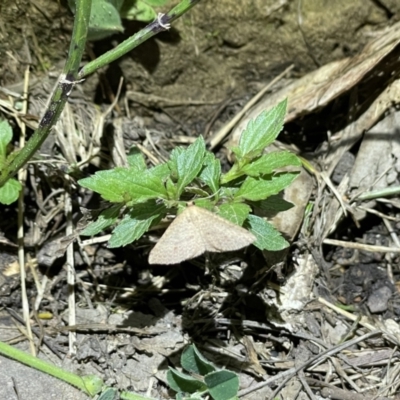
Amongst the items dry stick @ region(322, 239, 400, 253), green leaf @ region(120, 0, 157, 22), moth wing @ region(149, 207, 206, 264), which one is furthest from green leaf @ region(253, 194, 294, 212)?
green leaf @ region(120, 0, 157, 22)

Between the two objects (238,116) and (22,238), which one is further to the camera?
(238,116)

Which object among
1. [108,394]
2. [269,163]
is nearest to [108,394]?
[108,394]

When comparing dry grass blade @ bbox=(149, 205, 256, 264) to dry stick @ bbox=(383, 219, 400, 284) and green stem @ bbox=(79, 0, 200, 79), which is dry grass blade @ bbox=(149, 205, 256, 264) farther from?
dry stick @ bbox=(383, 219, 400, 284)

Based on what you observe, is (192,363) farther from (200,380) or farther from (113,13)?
(113,13)

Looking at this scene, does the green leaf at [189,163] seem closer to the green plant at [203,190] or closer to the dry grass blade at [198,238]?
the green plant at [203,190]

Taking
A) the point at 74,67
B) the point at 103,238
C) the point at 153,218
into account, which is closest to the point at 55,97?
the point at 74,67

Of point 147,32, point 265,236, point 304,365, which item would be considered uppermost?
point 147,32
